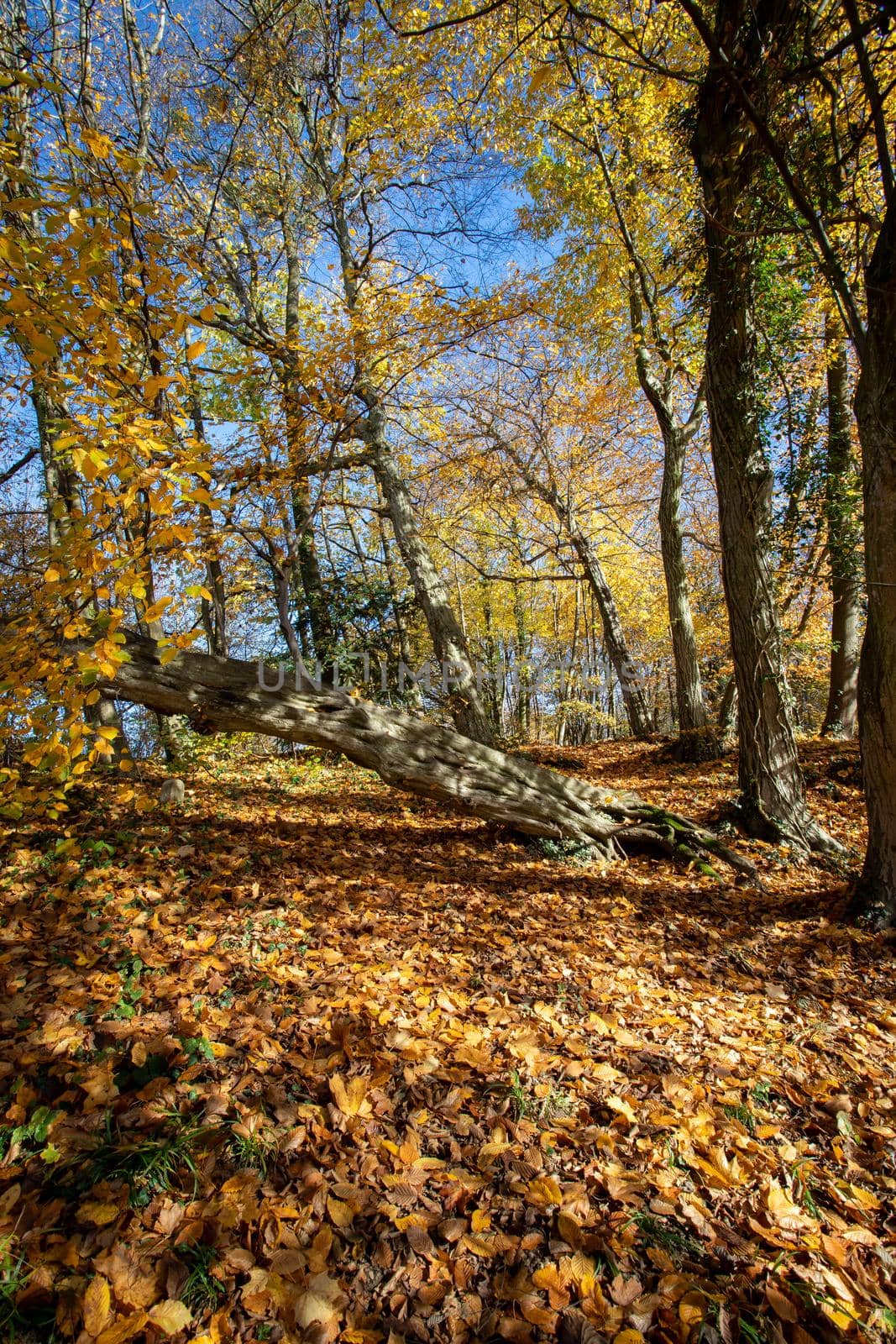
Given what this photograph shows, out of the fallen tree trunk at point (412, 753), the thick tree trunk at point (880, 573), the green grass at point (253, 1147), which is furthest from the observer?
the fallen tree trunk at point (412, 753)

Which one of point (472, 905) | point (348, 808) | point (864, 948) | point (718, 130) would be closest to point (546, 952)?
point (472, 905)

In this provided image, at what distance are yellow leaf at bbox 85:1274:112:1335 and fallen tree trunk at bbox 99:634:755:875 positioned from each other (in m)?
3.49

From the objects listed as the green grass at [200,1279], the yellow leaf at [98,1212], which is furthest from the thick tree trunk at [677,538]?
the yellow leaf at [98,1212]

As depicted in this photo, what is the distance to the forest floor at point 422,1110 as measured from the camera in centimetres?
164

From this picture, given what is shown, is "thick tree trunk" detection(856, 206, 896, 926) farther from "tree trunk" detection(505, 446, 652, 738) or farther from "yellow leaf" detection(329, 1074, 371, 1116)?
"tree trunk" detection(505, 446, 652, 738)

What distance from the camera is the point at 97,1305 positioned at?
152 centimetres

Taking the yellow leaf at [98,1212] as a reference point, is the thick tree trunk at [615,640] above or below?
above

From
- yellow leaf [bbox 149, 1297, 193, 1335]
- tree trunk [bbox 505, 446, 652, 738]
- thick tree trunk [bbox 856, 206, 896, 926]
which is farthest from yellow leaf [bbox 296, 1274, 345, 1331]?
tree trunk [bbox 505, 446, 652, 738]

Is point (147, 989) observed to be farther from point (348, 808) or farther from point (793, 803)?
point (793, 803)

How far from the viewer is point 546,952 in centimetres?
364

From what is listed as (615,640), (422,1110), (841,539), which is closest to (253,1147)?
(422,1110)

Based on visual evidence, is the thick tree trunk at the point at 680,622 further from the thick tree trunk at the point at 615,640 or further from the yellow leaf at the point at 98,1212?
the yellow leaf at the point at 98,1212

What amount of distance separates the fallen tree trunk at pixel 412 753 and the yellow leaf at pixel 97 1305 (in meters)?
3.49

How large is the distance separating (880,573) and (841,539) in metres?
3.94
